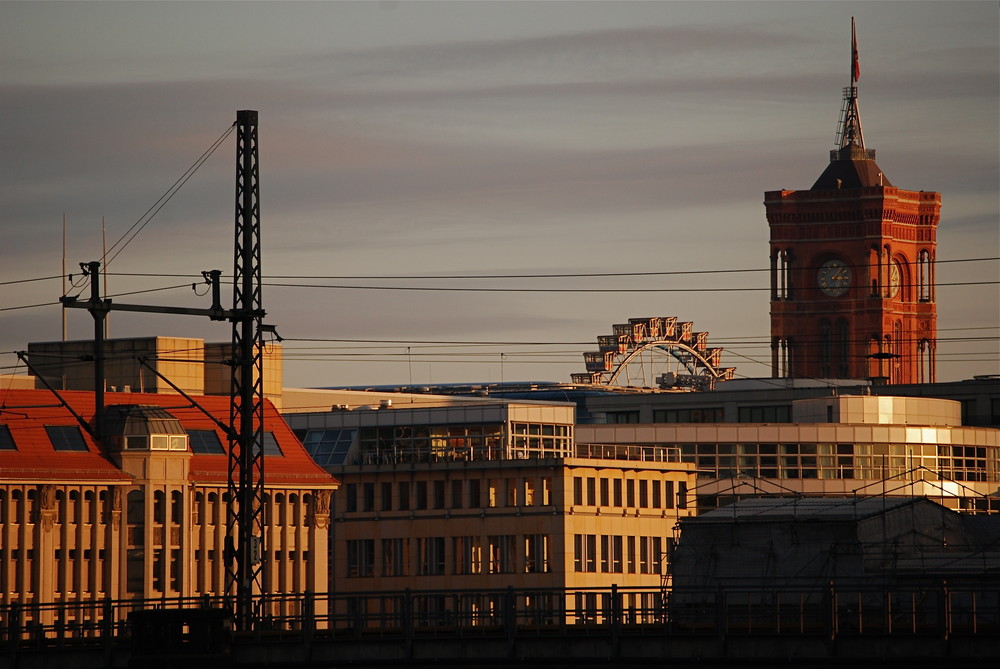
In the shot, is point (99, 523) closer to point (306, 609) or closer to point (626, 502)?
point (626, 502)

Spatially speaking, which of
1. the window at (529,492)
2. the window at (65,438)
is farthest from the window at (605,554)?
the window at (65,438)

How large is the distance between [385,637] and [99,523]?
6860 centimetres

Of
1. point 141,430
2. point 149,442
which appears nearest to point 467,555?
point 149,442

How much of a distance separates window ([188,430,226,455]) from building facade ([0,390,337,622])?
6 centimetres

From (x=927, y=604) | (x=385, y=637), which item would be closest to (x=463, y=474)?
(x=927, y=604)

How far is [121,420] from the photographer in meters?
133

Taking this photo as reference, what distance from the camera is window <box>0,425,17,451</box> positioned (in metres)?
129

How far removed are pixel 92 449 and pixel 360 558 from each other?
19087 mm

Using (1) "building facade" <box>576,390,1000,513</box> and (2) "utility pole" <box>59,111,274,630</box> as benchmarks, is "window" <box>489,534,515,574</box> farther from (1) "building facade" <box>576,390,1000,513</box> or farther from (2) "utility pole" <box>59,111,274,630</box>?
(2) "utility pole" <box>59,111,274,630</box>

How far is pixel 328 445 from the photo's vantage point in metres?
150

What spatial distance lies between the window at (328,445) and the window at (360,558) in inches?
242

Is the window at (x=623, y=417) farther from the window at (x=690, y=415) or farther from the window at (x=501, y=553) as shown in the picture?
the window at (x=501, y=553)

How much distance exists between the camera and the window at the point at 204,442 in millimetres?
139500

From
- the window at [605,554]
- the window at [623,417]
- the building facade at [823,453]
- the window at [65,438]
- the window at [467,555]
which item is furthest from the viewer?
the window at [623,417]
